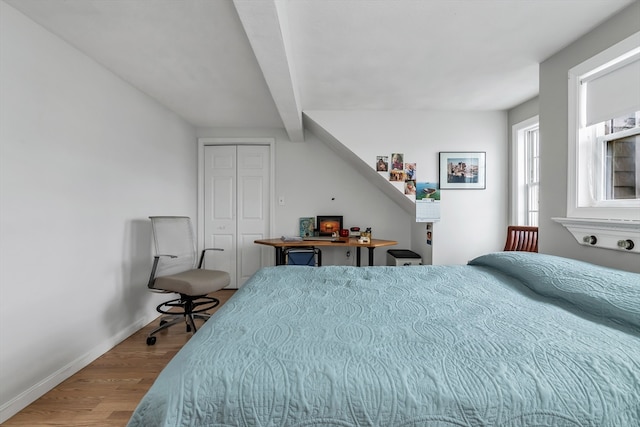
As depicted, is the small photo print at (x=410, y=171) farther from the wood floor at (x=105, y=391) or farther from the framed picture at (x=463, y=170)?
the wood floor at (x=105, y=391)

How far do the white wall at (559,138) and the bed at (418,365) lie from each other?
0.85 metres

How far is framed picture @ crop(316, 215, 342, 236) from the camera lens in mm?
4117

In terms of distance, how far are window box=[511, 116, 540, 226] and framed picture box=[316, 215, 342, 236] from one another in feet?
6.97

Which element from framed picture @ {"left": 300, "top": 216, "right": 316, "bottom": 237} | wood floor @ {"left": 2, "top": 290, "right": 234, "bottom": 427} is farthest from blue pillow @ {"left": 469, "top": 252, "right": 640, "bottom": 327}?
framed picture @ {"left": 300, "top": 216, "right": 316, "bottom": 237}

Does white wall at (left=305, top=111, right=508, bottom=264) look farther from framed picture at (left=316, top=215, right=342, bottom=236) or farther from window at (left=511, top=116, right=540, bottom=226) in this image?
framed picture at (left=316, top=215, right=342, bottom=236)

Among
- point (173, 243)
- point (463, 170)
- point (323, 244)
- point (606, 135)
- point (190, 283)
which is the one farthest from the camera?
point (323, 244)

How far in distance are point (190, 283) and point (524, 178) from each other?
3.68m

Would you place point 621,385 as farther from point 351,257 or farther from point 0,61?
point 351,257

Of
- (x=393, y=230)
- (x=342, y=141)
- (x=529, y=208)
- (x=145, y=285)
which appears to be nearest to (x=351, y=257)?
(x=393, y=230)

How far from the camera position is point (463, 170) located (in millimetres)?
3432

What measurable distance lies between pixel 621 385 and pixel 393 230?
11.4 ft

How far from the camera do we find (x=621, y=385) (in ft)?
2.43

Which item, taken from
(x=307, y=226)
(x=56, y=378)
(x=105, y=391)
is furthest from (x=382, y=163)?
(x=56, y=378)

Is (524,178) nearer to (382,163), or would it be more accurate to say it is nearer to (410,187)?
(410,187)
